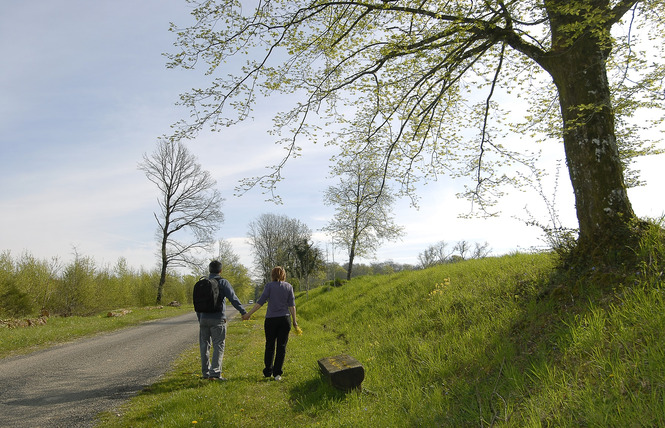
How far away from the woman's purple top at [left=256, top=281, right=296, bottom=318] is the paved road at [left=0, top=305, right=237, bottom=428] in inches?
92.1

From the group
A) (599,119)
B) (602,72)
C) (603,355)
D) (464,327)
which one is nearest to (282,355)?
(464,327)

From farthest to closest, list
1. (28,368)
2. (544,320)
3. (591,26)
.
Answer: (28,368)
(591,26)
(544,320)

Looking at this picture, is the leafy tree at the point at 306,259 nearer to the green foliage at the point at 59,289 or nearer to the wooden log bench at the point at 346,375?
the green foliage at the point at 59,289

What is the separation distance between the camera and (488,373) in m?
4.33

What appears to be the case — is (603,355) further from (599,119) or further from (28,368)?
(28,368)

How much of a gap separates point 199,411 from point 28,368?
15.2 feet

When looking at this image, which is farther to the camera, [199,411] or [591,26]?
[591,26]

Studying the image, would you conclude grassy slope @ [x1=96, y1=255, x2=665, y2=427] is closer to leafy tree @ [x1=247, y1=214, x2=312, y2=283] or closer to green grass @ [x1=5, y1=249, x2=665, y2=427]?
green grass @ [x1=5, y1=249, x2=665, y2=427]

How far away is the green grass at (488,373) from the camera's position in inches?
116

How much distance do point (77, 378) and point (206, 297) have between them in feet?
8.53

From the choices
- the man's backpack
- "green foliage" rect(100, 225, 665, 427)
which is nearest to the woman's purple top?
the man's backpack

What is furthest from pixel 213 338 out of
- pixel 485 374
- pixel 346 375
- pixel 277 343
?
pixel 485 374

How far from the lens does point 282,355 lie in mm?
6078

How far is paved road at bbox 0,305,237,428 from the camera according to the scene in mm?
4229
